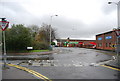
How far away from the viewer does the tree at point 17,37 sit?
19.5m

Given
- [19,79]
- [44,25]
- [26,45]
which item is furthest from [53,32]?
[19,79]

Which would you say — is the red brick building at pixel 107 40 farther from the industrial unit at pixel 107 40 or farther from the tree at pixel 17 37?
the tree at pixel 17 37

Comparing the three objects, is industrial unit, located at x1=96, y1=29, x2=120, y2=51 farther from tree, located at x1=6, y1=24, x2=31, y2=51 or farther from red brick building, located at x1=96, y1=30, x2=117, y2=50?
tree, located at x1=6, y1=24, x2=31, y2=51

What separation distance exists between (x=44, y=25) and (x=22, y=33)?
3611cm

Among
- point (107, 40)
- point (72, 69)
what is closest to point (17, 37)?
point (72, 69)

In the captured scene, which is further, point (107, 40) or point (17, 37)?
point (107, 40)

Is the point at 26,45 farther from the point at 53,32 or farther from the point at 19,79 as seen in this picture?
the point at 53,32

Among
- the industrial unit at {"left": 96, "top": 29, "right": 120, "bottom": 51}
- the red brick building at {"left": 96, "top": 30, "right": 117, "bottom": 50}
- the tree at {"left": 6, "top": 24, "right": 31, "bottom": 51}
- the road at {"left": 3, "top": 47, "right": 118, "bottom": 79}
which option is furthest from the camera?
the red brick building at {"left": 96, "top": 30, "right": 117, "bottom": 50}

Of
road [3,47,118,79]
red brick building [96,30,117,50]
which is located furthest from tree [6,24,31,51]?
red brick building [96,30,117,50]

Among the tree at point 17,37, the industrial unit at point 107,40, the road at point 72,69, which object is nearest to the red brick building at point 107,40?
the industrial unit at point 107,40

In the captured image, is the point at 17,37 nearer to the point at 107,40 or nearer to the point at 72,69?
the point at 72,69

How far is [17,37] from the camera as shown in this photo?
19375 mm

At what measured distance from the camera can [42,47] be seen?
83.7 ft

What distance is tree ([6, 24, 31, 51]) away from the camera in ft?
64.1
